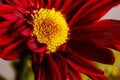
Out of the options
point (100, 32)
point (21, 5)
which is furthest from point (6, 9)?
point (100, 32)

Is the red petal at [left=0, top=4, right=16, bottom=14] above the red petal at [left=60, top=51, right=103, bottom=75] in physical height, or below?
above

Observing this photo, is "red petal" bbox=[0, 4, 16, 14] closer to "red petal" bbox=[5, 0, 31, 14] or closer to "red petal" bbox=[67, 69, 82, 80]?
"red petal" bbox=[5, 0, 31, 14]

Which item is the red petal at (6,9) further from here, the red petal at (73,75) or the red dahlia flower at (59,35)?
the red petal at (73,75)

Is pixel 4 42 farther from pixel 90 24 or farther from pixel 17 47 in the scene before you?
pixel 90 24

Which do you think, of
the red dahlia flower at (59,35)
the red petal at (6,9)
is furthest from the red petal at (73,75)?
the red petal at (6,9)

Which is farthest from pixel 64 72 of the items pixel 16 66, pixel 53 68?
pixel 16 66

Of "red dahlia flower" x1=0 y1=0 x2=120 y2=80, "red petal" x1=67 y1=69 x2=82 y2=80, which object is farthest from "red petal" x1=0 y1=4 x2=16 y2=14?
"red petal" x1=67 y1=69 x2=82 y2=80

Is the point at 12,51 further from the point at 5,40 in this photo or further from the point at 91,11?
the point at 91,11
